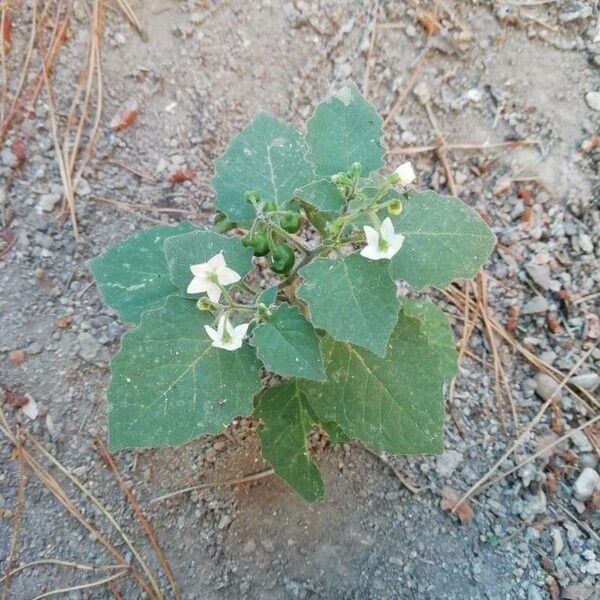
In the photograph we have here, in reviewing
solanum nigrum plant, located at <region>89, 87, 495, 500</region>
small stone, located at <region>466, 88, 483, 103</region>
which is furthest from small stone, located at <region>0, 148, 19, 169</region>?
small stone, located at <region>466, 88, 483, 103</region>

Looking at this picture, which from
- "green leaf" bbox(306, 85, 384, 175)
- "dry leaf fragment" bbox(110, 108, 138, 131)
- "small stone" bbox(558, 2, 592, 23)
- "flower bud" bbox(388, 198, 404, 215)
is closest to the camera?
"flower bud" bbox(388, 198, 404, 215)

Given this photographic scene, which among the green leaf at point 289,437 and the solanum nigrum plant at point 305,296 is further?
the green leaf at point 289,437

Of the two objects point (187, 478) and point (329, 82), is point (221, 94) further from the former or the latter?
point (187, 478)

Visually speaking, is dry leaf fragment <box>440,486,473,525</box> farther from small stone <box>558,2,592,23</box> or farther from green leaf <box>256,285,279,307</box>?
small stone <box>558,2,592,23</box>

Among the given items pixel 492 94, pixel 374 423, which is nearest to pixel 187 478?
pixel 374 423

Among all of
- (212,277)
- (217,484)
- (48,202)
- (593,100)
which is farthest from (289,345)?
(593,100)

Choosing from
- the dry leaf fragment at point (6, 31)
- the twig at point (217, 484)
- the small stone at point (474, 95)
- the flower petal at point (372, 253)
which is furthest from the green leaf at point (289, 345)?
the dry leaf fragment at point (6, 31)

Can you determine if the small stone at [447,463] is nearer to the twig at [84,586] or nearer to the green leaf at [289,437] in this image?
the green leaf at [289,437]
